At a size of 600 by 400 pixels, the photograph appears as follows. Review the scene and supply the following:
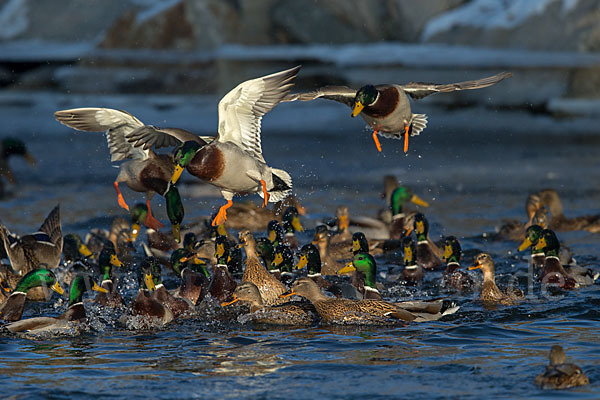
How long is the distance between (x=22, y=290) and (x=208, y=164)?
1.71 metres

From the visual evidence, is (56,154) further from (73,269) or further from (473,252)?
(473,252)

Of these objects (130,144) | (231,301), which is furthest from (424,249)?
(130,144)

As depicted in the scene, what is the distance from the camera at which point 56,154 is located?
1636cm

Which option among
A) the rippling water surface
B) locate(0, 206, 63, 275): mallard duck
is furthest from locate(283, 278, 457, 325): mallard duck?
locate(0, 206, 63, 275): mallard duck

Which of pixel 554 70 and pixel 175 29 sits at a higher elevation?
pixel 175 29

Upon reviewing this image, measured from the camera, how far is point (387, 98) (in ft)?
28.0

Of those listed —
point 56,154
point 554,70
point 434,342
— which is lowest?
point 434,342

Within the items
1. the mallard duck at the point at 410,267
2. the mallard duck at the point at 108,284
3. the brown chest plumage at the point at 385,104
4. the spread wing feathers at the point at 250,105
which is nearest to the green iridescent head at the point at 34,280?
the mallard duck at the point at 108,284

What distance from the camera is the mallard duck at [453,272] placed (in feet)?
29.1

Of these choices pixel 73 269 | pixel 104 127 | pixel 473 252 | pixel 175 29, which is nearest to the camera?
pixel 104 127

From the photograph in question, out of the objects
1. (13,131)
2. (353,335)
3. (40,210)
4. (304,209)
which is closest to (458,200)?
(304,209)

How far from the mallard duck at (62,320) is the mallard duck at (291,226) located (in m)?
3.27

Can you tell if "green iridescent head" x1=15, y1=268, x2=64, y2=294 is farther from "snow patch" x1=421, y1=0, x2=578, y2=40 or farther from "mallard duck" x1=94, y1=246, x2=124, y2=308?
"snow patch" x1=421, y1=0, x2=578, y2=40

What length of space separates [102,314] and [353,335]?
2020 millimetres
